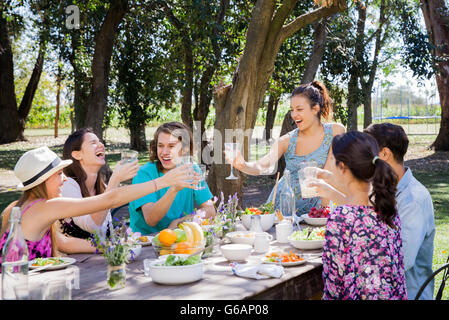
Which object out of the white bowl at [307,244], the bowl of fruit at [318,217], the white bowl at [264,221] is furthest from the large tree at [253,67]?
the white bowl at [307,244]

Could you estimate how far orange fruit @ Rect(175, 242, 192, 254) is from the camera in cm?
263

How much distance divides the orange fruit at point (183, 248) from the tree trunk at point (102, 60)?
8510mm

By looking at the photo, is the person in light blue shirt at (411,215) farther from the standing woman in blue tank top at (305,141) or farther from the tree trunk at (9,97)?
the tree trunk at (9,97)

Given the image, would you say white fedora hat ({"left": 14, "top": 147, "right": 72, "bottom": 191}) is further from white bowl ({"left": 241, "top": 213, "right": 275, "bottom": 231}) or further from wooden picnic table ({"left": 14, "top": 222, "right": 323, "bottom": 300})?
white bowl ({"left": 241, "top": 213, "right": 275, "bottom": 231})

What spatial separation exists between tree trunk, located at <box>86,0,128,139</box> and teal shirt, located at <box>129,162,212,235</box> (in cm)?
719

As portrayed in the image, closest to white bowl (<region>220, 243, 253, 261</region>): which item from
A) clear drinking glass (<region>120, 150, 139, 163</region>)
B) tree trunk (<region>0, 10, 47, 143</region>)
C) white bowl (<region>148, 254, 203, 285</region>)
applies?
white bowl (<region>148, 254, 203, 285</region>)

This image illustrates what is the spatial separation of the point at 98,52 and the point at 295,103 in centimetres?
775

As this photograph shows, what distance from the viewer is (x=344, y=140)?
97.0 inches

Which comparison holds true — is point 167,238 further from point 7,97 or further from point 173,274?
point 7,97

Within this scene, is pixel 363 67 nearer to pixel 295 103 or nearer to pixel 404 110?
pixel 295 103

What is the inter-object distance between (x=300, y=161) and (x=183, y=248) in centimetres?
196

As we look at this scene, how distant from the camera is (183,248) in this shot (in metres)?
2.64

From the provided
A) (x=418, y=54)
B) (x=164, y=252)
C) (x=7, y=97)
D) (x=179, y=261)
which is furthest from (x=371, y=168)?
(x=7, y=97)
